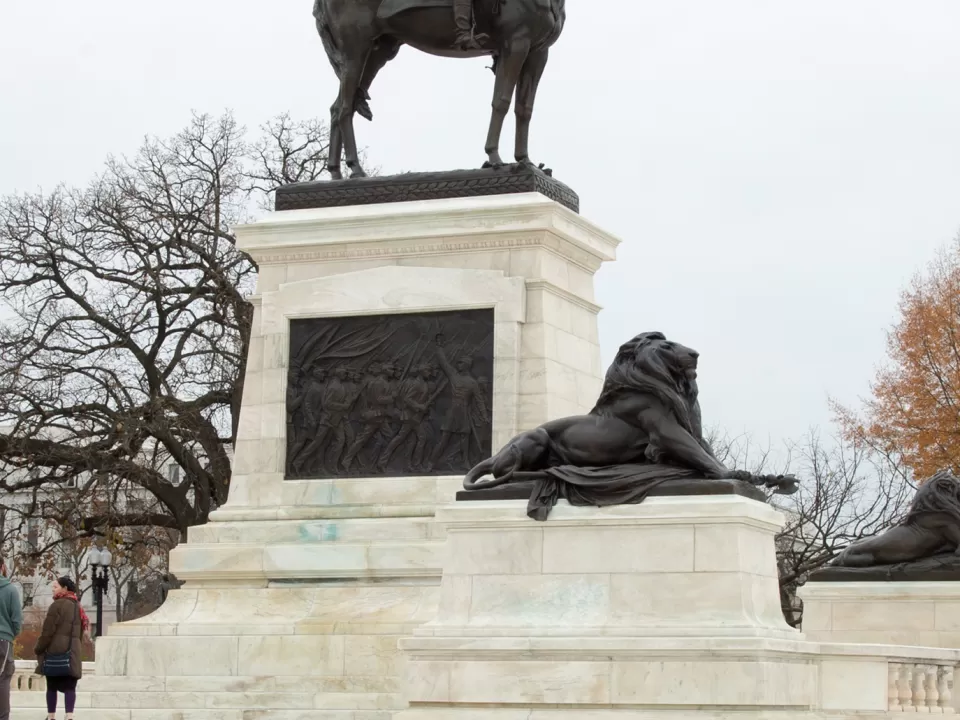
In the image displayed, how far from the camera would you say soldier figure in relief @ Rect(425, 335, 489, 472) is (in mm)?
19391

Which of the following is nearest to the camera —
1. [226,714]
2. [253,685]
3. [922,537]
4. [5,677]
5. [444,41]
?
[5,677]

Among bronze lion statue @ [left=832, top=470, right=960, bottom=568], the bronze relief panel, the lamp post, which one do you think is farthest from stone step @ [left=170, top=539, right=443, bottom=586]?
the lamp post

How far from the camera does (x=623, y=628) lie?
1476 centimetres

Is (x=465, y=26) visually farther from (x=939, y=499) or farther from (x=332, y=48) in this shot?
(x=939, y=499)

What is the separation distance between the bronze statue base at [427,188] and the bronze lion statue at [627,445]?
4402mm

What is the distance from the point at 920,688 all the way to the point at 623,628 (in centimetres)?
292

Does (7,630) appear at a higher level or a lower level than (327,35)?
lower

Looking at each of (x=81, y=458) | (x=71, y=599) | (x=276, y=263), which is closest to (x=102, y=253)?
(x=81, y=458)

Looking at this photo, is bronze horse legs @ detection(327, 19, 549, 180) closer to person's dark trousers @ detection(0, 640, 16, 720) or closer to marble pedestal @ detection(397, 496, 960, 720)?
marble pedestal @ detection(397, 496, 960, 720)

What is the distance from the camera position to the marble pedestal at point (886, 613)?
20172 mm

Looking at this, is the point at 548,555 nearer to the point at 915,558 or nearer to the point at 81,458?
the point at 915,558

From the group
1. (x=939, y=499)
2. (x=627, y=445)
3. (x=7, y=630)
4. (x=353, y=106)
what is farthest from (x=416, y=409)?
(x=939, y=499)

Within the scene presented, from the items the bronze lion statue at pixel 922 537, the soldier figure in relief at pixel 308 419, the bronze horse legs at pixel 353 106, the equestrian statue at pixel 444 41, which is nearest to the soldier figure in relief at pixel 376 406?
the soldier figure in relief at pixel 308 419

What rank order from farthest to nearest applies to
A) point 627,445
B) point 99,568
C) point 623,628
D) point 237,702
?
point 99,568 < point 237,702 < point 627,445 < point 623,628
